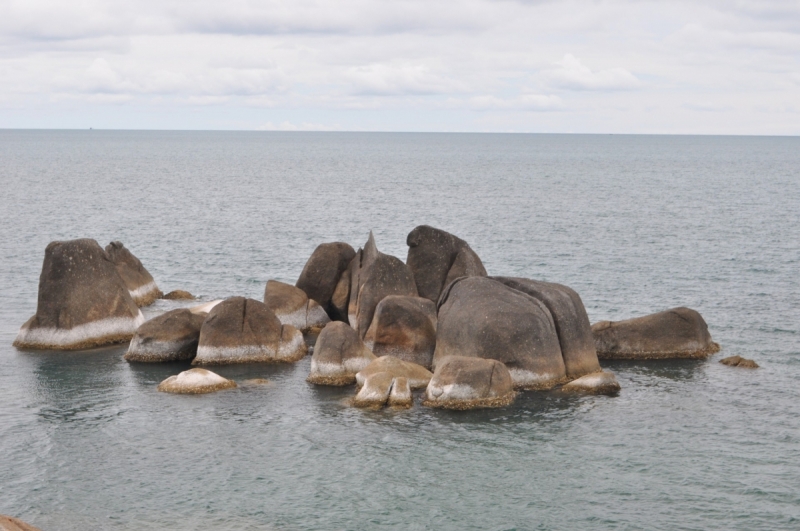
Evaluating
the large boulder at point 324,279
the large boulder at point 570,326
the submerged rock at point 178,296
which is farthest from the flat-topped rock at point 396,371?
the submerged rock at point 178,296

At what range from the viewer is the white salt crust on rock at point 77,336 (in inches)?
1412

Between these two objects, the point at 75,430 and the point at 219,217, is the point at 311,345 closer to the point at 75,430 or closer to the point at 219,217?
the point at 75,430

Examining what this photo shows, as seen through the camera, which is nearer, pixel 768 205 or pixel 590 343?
pixel 590 343

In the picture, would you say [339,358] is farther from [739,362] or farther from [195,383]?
[739,362]

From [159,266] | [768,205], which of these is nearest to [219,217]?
[159,266]

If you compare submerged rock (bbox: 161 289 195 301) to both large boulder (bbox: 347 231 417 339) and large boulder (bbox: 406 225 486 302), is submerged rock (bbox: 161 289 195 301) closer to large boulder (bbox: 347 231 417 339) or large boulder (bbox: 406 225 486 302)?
large boulder (bbox: 347 231 417 339)

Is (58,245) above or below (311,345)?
above

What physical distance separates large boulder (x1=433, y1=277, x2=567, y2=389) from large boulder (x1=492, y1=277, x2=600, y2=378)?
14.3 inches

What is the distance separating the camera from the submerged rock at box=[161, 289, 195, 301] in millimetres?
45562

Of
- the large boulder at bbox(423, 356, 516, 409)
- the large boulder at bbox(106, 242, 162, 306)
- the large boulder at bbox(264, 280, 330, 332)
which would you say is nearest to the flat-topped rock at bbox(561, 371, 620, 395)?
the large boulder at bbox(423, 356, 516, 409)

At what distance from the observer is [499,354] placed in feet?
100

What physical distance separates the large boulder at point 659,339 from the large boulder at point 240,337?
12.4 meters

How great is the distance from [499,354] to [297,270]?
27.2 meters

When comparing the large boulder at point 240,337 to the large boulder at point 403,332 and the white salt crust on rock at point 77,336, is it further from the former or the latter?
the white salt crust on rock at point 77,336
